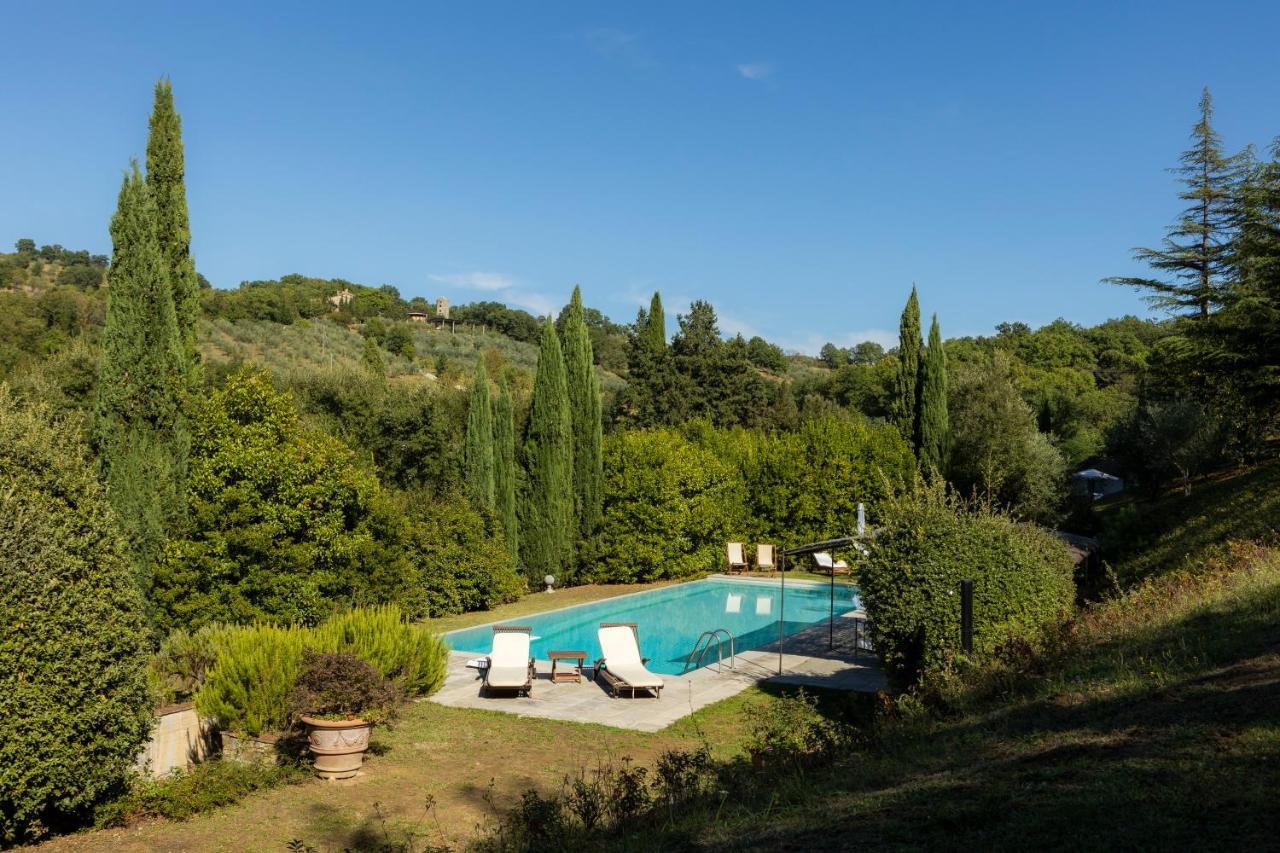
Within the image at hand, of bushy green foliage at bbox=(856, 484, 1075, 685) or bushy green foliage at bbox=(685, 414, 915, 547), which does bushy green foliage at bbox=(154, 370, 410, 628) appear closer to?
bushy green foliage at bbox=(856, 484, 1075, 685)

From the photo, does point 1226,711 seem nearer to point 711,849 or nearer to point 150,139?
point 711,849

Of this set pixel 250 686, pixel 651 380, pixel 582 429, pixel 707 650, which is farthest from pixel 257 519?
pixel 651 380

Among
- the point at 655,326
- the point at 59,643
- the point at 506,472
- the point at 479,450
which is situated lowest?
the point at 59,643

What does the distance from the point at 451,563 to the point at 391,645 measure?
819 cm

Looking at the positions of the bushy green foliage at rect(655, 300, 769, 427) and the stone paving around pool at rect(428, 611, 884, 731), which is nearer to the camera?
the stone paving around pool at rect(428, 611, 884, 731)

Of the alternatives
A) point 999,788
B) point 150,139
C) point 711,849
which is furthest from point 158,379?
point 999,788

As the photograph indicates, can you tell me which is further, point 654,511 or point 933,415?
point 933,415

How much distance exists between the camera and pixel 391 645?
1005 cm

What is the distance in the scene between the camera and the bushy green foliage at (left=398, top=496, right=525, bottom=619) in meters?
17.4

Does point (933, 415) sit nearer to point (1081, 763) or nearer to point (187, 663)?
point (187, 663)

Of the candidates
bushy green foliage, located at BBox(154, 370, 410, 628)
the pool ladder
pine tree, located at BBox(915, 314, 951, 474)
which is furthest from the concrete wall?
pine tree, located at BBox(915, 314, 951, 474)

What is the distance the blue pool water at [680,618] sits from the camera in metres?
16.0

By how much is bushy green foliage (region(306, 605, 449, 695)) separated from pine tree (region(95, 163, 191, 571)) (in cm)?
398

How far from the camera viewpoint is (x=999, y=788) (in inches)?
189
